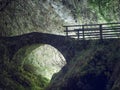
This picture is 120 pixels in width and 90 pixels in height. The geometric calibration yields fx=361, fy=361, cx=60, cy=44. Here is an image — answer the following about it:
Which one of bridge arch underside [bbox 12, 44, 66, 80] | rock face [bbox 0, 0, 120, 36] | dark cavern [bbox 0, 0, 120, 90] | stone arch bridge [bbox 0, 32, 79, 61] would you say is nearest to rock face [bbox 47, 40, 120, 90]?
dark cavern [bbox 0, 0, 120, 90]

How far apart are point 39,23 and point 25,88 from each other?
736cm

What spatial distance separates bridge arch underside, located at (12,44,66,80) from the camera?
26922 millimetres

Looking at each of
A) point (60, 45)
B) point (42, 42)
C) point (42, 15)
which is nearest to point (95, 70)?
point (60, 45)

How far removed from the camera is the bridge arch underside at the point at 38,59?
88.3 feet

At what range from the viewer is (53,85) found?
22.7m

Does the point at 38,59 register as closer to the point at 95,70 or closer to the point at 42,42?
the point at 42,42

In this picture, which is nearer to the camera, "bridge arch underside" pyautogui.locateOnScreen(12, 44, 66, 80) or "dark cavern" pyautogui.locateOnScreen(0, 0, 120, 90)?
"dark cavern" pyautogui.locateOnScreen(0, 0, 120, 90)

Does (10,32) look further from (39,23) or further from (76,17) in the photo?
(76,17)

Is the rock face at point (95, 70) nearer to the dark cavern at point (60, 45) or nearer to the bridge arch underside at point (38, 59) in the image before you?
the dark cavern at point (60, 45)

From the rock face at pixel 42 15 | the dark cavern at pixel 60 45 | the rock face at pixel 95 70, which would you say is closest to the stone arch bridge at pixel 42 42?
the dark cavern at pixel 60 45

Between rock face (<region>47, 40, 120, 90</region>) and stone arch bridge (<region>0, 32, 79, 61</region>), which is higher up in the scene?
stone arch bridge (<region>0, 32, 79, 61</region>)

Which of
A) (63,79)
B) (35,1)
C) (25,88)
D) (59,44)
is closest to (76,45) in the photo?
(59,44)

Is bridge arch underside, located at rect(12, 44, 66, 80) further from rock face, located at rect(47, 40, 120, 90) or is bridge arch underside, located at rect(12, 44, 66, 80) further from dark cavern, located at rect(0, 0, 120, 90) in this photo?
rock face, located at rect(47, 40, 120, 90)

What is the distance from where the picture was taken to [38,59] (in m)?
31.7
